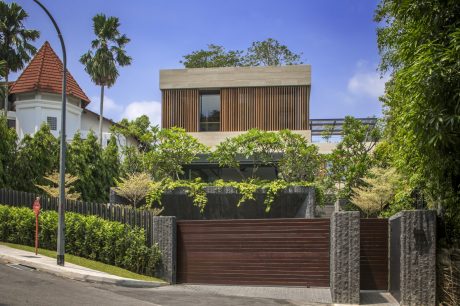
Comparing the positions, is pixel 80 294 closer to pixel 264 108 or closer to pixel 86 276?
pixel 86 276

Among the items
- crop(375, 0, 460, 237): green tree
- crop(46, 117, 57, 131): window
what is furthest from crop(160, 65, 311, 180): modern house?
crop(375, 0, 460, 237): green tree

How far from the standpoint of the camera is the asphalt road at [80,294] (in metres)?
12.0

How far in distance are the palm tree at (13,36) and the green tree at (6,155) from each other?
1692cm

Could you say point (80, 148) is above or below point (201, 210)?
above

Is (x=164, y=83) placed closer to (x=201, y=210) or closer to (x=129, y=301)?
(x=201, y=210)

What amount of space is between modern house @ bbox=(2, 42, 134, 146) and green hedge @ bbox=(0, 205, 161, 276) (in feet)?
78.8

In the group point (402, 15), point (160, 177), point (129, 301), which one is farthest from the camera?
point (160, 177)

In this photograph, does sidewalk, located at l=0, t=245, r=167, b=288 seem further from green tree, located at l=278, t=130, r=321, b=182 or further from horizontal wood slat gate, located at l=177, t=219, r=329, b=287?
green tree, located at l=278, t=130, r=321, b=182

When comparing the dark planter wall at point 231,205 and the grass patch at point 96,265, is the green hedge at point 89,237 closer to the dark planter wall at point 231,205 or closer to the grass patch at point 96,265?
the grass patch at point 96,265

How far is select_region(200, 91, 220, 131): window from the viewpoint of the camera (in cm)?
3225

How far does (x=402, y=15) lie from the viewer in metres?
11.7

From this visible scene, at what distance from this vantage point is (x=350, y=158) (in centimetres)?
2647

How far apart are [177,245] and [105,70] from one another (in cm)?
3060

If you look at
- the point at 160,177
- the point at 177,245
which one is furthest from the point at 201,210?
the point at 177,245
